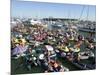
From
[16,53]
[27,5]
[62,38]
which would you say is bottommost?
[16,53]

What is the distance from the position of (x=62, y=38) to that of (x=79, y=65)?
1.08 ft

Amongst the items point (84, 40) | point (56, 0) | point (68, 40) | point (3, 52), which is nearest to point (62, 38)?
point (68, 40)

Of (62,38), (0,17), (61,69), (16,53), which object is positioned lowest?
(61,69)

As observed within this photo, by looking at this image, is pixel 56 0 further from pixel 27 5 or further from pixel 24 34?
pixel 24 34

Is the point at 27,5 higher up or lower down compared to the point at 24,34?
higher up

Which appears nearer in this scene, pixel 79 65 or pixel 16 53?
pixel 16 53

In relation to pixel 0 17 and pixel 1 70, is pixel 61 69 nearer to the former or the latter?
pixel 1 70

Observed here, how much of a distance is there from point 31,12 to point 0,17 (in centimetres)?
29

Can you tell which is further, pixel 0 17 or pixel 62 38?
pixel 62 38

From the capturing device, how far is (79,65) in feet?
6.53

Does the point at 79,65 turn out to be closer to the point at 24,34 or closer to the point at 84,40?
the point at 84,40

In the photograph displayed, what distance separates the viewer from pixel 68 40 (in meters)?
1.96

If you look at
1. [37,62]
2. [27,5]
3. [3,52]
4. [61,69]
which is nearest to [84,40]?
[61,69]

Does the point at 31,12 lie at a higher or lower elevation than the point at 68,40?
higher
